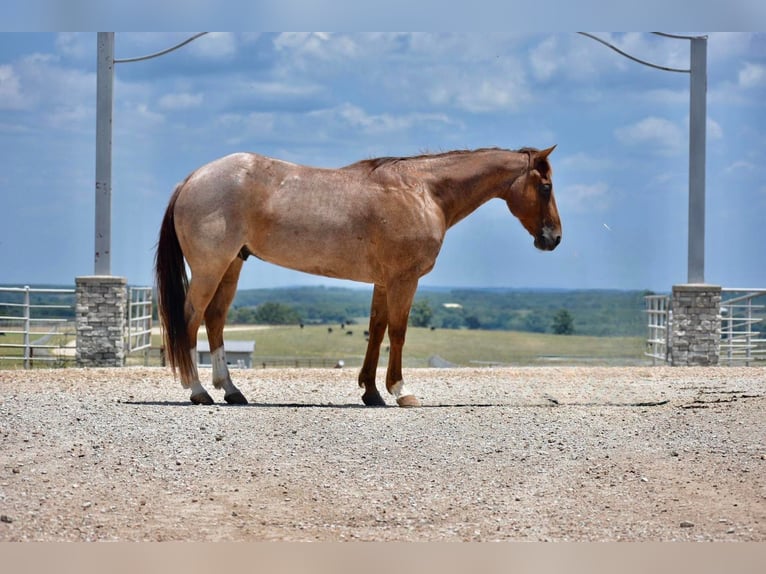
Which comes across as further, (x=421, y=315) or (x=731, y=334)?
(x=421, y=315)

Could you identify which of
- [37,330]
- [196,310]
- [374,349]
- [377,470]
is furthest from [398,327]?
[37,330]

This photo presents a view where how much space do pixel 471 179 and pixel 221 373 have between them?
2807 mm

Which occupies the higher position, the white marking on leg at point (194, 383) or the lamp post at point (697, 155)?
the lamp post at point (697, 155)

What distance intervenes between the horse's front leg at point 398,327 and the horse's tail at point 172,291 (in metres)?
1.73

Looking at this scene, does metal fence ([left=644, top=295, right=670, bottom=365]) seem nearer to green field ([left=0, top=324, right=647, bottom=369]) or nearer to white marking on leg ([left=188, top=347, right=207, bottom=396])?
white marking on leg ([left=188, top=347, right=207, bottom=396])

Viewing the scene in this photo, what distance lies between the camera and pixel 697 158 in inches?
595

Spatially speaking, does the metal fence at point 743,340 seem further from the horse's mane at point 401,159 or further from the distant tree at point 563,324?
the distant tree at point 563,324

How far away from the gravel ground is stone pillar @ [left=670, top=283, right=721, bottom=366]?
641 centimetres

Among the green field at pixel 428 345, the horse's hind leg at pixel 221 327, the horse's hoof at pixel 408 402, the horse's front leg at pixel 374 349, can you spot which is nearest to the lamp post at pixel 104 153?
the horse's hind leg at pixel 221 327

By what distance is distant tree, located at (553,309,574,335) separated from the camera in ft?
253

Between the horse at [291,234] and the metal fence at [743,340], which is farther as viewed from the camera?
the metal fence at [743,340]

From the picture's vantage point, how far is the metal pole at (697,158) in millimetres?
15016

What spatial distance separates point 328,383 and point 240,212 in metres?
3.20

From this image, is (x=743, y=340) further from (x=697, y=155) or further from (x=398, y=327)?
A: (x=398, y=327)
